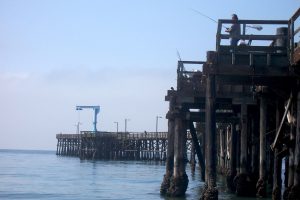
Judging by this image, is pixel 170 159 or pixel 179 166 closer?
pixel 179 166

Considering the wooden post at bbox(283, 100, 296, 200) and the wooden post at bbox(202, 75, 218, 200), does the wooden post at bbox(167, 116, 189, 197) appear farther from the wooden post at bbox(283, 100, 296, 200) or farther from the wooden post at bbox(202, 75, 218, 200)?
the wooden post at bbox(283, 100, 296, 200)

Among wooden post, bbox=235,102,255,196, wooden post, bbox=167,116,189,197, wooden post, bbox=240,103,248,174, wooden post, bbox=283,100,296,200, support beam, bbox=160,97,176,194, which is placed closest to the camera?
wooden post, bbox=283,100,296,200

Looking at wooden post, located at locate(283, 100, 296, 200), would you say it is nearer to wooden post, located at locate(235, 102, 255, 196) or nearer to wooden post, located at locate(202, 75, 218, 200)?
wooden post, located at locate(202, 75, 218, 200)

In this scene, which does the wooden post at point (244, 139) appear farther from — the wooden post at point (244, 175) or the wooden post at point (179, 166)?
the wooden post at point (179, 166)

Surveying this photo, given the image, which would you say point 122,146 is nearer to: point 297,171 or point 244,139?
point 244,139

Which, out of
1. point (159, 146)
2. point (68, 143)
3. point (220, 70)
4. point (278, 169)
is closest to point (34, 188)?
point (278, 169)

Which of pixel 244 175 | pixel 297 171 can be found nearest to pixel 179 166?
pixel 244 175

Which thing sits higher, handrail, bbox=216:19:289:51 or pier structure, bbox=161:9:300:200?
handrail, bbox=216:19:289:51

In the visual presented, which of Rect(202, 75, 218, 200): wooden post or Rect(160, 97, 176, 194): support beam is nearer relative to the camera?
Rect(202, 75, 218, 200): wooden post

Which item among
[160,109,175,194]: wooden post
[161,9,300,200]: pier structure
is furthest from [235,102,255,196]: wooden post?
[160,109,175,194]: wooden post

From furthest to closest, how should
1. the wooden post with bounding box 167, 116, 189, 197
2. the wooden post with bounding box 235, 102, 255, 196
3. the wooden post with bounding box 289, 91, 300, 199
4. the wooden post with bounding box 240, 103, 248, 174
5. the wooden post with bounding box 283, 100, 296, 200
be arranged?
the wooden post with bounding box 167, 116, 189, 197
the wooden post with bounding box 240, 103, 248, 174
the wooden post with bounding box 235, 102, 255, 196
the wooden post with bounding box 283, 100, 296, 200
the wooden post with bounding box 289, 91, 300, 199

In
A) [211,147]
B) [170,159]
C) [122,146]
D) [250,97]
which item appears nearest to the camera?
[211,147]

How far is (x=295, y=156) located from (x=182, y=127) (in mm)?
8035

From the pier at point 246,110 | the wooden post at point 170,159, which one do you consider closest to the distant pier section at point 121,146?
the pier at point 246,110
